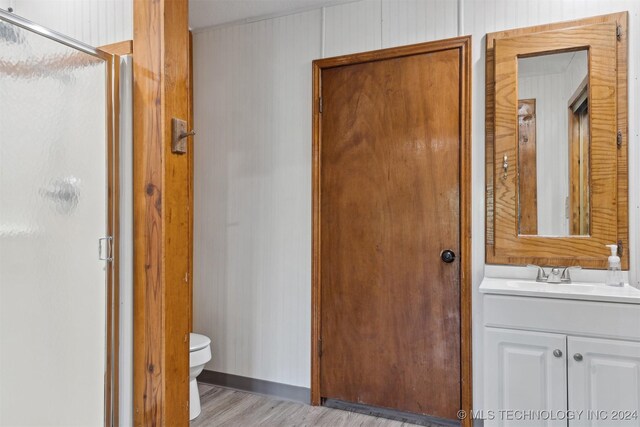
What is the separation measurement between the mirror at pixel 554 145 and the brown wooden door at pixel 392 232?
322mm

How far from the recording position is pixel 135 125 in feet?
5.67

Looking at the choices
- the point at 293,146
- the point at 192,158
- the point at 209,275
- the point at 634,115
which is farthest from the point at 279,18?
the point at 634,115

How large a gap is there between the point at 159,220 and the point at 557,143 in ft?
6.10

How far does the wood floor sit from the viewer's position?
91.7 inches

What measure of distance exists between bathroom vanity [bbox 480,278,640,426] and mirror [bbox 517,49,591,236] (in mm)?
358

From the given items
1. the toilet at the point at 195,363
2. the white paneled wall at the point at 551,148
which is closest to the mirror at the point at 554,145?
the white paneled wall at the point at 551,148

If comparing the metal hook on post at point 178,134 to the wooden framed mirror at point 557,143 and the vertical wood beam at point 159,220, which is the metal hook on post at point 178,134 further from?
the wooden framed mirror at point 557,143

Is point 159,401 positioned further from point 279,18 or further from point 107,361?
point 279,18

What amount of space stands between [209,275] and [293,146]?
1.05m

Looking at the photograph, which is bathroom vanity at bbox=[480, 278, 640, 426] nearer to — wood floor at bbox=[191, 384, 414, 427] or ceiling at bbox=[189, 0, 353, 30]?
wood floor at bbox=[191, 384, 414, 427]

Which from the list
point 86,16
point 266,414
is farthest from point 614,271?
point 86,16

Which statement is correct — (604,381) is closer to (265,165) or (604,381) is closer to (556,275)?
(556,275)

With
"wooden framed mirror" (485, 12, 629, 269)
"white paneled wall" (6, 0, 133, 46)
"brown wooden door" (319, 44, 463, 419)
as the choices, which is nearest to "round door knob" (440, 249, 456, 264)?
"brown wooden door" (319, 44, 463, 419)

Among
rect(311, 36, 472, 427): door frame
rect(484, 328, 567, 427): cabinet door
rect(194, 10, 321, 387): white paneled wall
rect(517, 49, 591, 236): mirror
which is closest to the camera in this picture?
rect(484, 328, 567, 427): cabinet door
